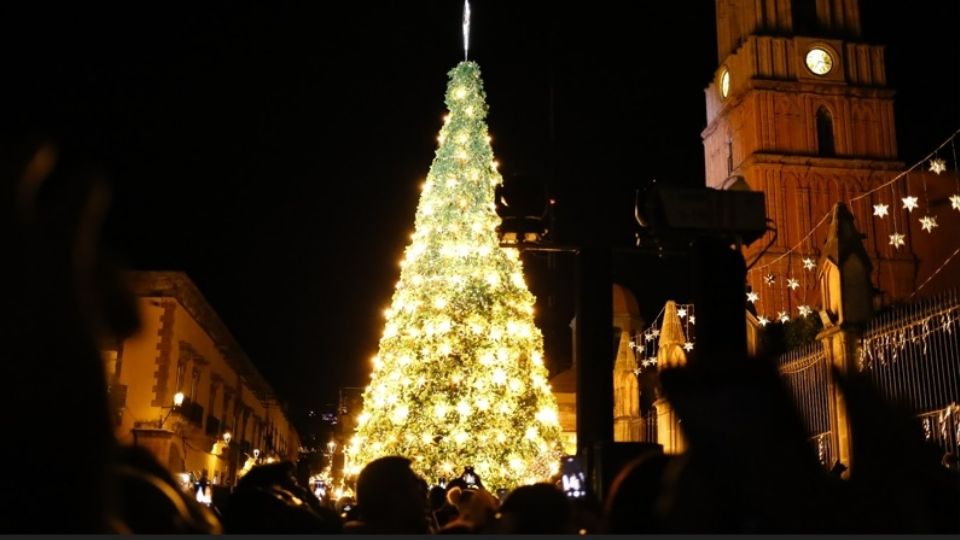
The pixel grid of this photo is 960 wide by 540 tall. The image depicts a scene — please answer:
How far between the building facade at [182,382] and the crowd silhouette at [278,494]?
67.7 feet

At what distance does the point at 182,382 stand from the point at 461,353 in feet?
65.8

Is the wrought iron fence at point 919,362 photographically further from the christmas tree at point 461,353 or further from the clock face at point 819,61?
the clock face at point 819,61

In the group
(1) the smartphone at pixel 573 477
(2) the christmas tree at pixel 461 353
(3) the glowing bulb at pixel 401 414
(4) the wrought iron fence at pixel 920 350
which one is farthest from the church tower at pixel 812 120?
(1) the smartphone at pixel 573 477

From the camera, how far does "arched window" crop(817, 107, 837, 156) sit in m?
47.6

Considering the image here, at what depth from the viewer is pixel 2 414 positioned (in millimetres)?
1552

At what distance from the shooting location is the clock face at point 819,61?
47625mm

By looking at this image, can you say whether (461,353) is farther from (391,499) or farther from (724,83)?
(724,83)

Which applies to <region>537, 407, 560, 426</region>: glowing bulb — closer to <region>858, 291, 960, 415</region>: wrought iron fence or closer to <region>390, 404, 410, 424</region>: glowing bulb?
<region>390, 404, 410, 424</region>: glowing bulb

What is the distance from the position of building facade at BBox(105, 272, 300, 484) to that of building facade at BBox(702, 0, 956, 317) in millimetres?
28347

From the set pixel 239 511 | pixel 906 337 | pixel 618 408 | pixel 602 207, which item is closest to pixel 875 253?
pixel 618 408

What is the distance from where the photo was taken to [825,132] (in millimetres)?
47969

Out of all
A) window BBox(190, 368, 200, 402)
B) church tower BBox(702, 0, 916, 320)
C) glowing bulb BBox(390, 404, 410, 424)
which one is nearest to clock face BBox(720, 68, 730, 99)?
church tower BBox(702, 0, 916, 320)

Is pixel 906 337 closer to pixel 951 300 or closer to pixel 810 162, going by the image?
pixel 951 300

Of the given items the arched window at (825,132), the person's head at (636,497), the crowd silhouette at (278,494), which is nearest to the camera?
the crowd silhouette at (278,494)
